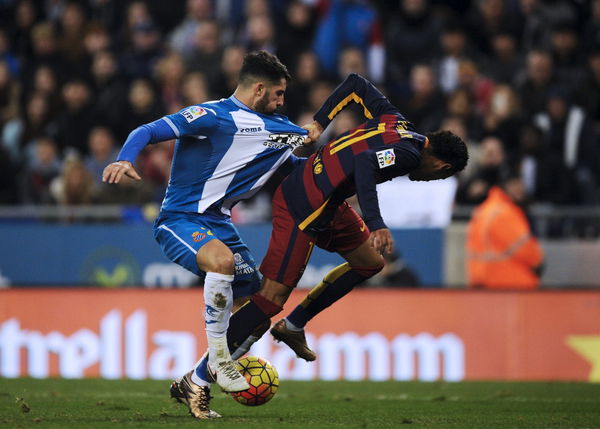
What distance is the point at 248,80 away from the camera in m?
7.84

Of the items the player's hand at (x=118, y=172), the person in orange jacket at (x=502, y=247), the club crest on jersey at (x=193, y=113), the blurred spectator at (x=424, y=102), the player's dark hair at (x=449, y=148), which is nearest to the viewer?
the player's hand at (x=118, y=172)

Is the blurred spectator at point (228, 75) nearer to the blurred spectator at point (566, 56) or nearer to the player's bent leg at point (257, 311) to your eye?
the blurred spectator at point (566, 56)

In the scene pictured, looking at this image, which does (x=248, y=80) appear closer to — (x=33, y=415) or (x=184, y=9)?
(x=33, y=415)

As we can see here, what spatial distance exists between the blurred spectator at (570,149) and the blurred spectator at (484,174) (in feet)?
1.91

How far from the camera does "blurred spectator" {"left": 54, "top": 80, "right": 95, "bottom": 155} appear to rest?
1580 centimetres

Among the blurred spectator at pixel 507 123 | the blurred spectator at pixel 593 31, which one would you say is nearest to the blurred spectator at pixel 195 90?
the blurred spectator at pixel 507 123

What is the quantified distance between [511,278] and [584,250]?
904mm

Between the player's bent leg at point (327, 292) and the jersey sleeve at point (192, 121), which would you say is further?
the player's bent leg at point (327, 292)

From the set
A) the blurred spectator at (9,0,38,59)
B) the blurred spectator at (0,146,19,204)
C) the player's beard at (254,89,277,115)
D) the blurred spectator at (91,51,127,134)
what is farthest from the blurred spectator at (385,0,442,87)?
the player's beard at (254,89,277,115)

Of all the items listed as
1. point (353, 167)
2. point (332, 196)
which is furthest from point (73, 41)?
point (353, 167)

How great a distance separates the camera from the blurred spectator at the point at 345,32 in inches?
613

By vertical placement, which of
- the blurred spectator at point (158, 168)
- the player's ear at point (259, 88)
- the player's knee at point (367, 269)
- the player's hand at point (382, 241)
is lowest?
the player's knee at point (367, 269)

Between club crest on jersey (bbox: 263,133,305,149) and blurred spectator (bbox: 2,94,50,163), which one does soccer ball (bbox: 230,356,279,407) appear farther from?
blurred spectator (bbox: 2,94,50,163)

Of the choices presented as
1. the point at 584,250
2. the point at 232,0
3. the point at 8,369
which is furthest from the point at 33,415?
the point at 232,0
